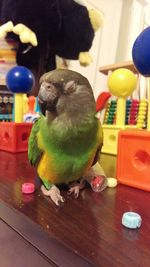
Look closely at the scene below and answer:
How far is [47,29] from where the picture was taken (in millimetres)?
818

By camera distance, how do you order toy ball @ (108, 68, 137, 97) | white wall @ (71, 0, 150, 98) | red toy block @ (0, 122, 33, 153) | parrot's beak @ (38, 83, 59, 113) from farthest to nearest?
1. white wall @ (71, 0, 150, 98)
2. red toy block @ (0, 122, 33, 153)
3. toy ball @ (108, 68, 137, 97)
4. parrot's beak @ (38, 83, 59, 113)

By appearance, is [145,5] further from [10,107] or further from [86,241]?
[86,241]

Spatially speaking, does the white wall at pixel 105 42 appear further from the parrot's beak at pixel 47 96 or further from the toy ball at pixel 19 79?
the parrot's beak at pixel 47 96

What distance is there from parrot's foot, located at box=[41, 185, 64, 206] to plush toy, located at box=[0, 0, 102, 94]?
54 cm

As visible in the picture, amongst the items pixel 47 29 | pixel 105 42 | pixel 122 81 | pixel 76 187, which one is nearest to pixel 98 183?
pixel 76 187

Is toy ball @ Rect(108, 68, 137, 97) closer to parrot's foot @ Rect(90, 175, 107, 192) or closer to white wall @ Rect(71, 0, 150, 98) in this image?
parrot's foot @ Rect(90, 175, 107, 192)

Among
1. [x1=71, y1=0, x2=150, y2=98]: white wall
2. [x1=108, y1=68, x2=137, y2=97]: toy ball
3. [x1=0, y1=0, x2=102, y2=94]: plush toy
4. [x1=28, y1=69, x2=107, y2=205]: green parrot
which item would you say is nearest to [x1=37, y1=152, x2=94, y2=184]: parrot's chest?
[x1=28, y1=69, x2=107, y2=205]: green parrot

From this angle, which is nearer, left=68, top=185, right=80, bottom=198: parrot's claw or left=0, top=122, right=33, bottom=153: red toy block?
left=68, top=185, right=80, bottom=198: parrot's claw

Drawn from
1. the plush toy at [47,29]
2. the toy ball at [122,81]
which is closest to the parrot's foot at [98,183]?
the toy ball at [122,81]

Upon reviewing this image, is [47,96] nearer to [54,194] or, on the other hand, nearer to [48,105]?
[48,105]

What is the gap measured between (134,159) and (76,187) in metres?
0.10

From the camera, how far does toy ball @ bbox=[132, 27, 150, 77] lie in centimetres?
32

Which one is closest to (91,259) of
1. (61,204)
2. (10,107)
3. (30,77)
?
(61,204)

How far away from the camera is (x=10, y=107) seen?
0.88 metres
